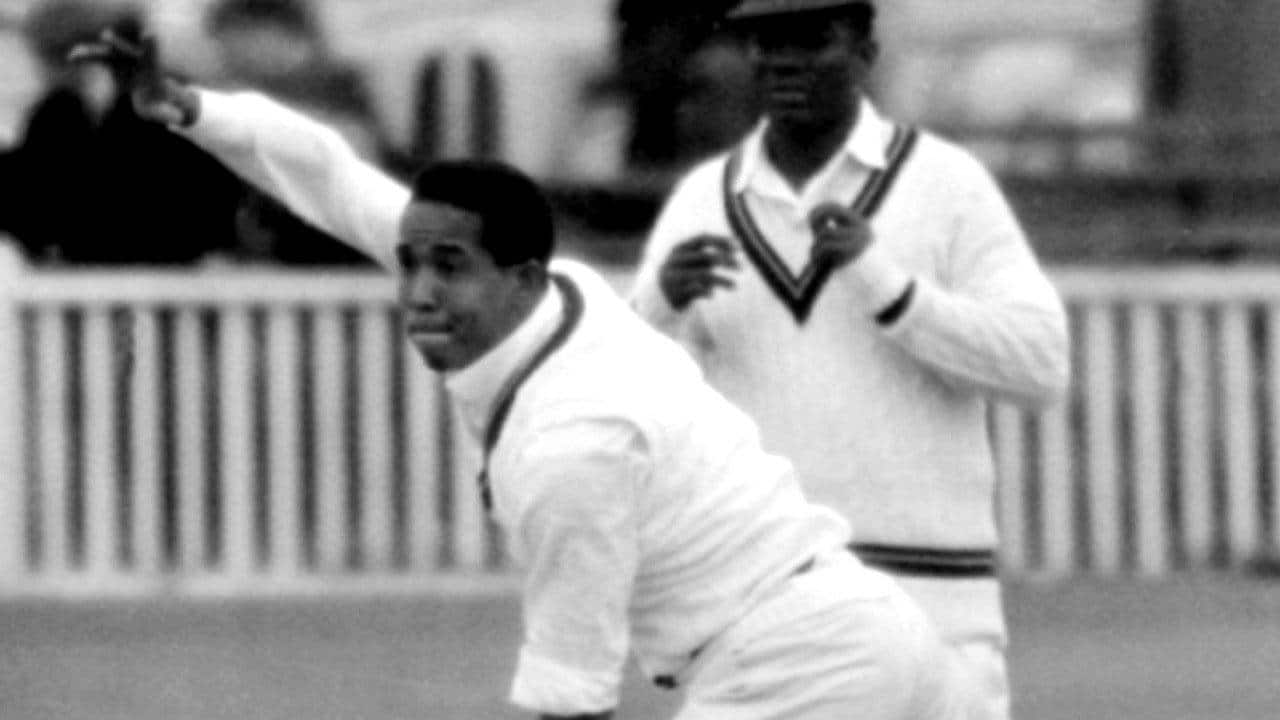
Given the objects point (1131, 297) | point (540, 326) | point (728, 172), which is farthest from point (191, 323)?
point (540, 326)

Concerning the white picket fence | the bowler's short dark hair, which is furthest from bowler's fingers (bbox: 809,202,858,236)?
the white picket fence

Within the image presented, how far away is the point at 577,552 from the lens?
21.3 ft

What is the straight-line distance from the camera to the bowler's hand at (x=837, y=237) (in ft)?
26.2

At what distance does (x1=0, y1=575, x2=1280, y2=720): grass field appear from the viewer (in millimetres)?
12102

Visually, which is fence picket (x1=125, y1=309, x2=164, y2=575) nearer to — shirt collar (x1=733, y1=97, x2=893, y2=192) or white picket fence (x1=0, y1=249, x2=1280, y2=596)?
white picket fence (x1=0, y1=249, x2=1280, y2=596)

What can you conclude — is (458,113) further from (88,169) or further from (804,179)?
(804,179)

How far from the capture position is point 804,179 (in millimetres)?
8250

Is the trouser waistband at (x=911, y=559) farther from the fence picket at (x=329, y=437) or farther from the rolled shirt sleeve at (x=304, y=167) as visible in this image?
the fence picket at (x=329, y=437)

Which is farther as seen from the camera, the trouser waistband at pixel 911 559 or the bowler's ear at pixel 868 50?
the bowler's ear at pixel 868 50

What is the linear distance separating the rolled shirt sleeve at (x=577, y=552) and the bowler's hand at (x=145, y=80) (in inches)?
37.0

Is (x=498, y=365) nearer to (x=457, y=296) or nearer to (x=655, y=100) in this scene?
(x=457, y=296)

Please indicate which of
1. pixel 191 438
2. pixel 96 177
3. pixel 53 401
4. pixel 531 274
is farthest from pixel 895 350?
pixel 53 401

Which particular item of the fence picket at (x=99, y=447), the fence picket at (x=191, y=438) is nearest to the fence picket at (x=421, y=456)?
the fence picket at (x=191, y=438)

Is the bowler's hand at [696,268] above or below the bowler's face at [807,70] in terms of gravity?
below
